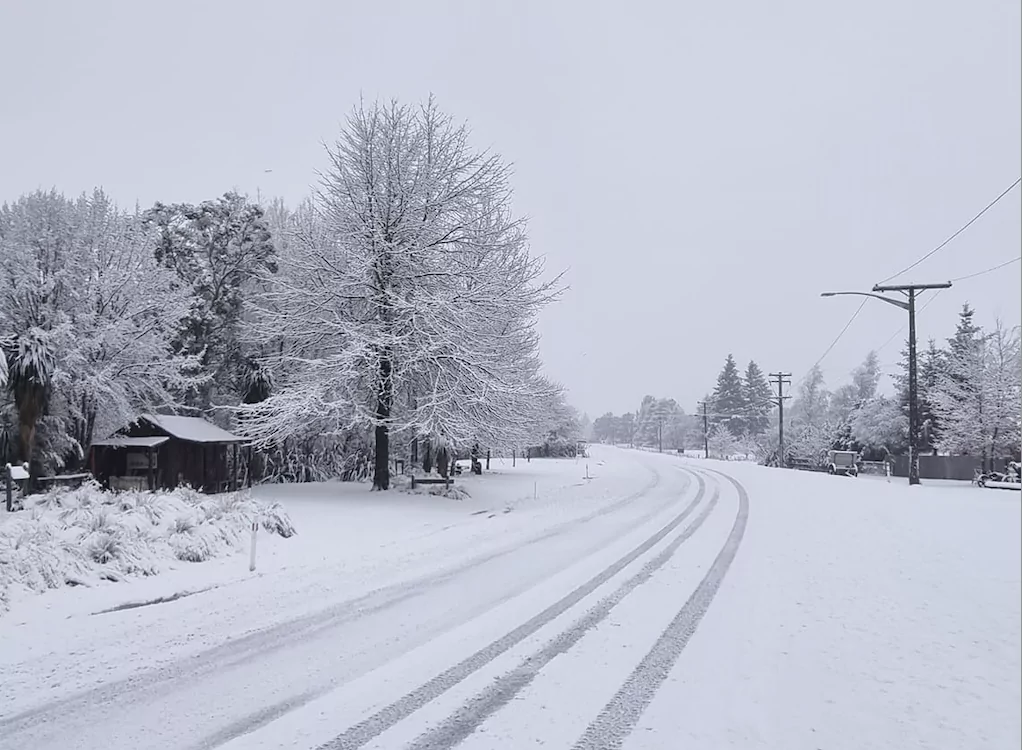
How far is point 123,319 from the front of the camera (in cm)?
2142

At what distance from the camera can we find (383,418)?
22906 millimetres

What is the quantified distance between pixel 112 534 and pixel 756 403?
1942 inches

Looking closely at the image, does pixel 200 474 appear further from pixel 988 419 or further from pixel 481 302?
pixel 988 419

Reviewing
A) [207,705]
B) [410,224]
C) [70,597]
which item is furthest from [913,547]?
[410,224]

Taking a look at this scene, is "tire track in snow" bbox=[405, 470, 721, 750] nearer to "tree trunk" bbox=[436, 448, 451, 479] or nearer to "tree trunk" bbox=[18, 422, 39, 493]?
"tree trunk" bbox=[18, 422, 39, 493]

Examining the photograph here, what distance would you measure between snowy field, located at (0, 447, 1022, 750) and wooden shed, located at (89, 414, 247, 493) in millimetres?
11000

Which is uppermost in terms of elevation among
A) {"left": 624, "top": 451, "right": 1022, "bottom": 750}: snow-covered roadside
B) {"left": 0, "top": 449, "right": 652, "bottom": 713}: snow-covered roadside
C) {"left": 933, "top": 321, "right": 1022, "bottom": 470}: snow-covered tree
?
{"left": 933, "top": 321, "right": 1022, "bottom": 470}: snow-covered tree

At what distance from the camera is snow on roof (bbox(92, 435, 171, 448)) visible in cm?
2123

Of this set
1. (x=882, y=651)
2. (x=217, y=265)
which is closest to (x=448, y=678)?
(x=882, y=651)

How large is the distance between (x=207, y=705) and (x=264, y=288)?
89.0 feet

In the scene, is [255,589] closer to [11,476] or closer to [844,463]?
[11,476]

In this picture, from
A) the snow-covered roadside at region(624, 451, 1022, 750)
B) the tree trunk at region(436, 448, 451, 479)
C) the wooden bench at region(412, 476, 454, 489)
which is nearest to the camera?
the snow-covered roadside at region(624, 451, 1022, 750)

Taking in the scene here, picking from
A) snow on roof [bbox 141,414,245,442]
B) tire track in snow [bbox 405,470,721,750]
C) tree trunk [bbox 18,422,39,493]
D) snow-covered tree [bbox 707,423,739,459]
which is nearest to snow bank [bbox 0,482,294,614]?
tree trunk [bbox 18,422,39,493]

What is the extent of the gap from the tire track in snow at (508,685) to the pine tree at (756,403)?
41.0m
